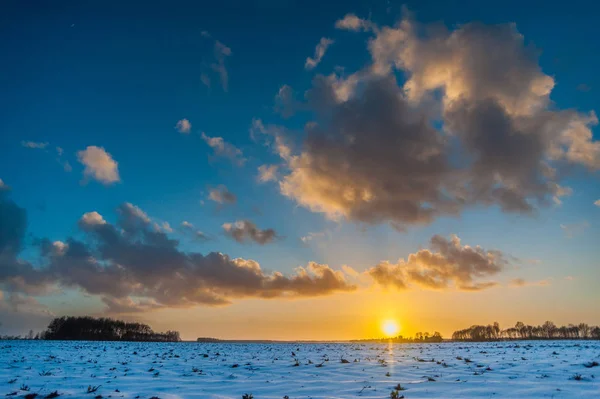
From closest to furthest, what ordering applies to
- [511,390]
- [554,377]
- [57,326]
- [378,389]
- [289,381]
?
[511,390]
[378,389]
[554,377]
[289,381]
[57,326]

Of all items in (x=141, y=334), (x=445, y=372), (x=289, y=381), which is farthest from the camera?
(x=141, y=334)

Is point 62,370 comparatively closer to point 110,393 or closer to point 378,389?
point 110,393

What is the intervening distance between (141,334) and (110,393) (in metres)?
217

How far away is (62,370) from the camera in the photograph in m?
20.2

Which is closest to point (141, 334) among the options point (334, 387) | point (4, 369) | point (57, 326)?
point (57, 326)

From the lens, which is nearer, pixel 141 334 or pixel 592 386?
pixel 592 386

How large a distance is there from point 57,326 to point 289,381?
18805 centimetres

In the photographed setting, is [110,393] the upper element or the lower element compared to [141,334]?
upper

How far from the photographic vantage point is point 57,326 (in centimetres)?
15750

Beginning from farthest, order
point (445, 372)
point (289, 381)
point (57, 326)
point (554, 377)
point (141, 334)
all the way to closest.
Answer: point (141, 334) → point (57, 326) → point (445, 372) → point (289, 381) → point (554, 377)

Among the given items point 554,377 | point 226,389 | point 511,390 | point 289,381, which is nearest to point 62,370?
point 226,389

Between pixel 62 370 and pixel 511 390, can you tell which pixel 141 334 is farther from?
pixel 511 390

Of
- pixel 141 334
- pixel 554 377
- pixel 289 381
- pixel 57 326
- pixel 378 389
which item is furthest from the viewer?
pixel 141 334

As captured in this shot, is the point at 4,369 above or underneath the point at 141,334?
above
